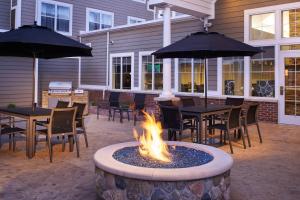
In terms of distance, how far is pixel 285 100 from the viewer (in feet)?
31.4

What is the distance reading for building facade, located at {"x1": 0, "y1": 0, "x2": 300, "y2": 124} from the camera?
378 inches

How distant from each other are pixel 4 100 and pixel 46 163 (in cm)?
894

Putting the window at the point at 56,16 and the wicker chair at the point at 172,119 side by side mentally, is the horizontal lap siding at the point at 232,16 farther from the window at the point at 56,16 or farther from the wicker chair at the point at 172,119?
the window at the point at 56,16

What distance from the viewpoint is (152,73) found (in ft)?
43.4

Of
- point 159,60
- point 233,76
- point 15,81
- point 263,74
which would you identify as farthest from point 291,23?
point 15,81

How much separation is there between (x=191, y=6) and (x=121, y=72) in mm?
5608

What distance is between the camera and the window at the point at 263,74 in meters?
9.84

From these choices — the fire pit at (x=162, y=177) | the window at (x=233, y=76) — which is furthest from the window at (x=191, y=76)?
the fire pit at (x=162, y=177)

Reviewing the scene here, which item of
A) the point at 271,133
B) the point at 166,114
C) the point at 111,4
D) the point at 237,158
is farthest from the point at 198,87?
the point at 111,4

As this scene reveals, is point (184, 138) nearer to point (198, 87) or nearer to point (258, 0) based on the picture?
point (198, 87)

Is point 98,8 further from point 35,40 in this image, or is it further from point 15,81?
point 35,40

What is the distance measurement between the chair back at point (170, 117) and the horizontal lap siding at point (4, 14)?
11610 millimetres

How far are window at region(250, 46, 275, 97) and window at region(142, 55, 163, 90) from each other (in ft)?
13.3

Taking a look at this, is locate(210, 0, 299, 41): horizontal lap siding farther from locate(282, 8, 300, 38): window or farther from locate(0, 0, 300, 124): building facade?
locate(282, 8, 300, 38): window
